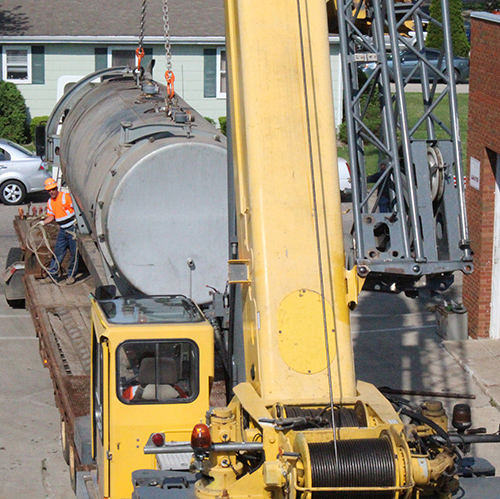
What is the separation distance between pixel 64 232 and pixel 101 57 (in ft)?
54.1

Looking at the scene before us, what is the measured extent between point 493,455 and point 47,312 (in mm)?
6193

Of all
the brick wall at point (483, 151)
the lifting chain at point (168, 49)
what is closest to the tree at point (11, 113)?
the brick wall at point (483, 151)

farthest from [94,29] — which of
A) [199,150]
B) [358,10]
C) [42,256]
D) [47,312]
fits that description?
[358,10]

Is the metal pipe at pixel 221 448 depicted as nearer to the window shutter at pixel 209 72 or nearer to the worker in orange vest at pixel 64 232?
the worker in orange vest at pixel 64 232

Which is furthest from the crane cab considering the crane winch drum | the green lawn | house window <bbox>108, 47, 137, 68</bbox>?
house window <bbox>108, 47, 137, 68</bbox>

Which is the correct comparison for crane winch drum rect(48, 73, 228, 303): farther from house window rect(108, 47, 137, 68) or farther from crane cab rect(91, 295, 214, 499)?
house window rect(108, 47, 137, 68)

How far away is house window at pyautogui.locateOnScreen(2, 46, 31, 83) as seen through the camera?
1133 inches

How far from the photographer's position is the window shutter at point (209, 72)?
96.1ft

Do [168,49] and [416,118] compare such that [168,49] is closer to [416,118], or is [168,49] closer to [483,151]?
[483,151]

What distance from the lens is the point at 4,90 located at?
1103 inches

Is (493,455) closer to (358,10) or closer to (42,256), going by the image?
(358,10)

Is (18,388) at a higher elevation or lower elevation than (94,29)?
lower


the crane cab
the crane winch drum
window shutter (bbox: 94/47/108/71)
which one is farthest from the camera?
window shutter (bbox: 94/47/108/71)

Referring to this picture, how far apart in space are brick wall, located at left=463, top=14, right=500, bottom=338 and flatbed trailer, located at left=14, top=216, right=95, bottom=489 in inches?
227
